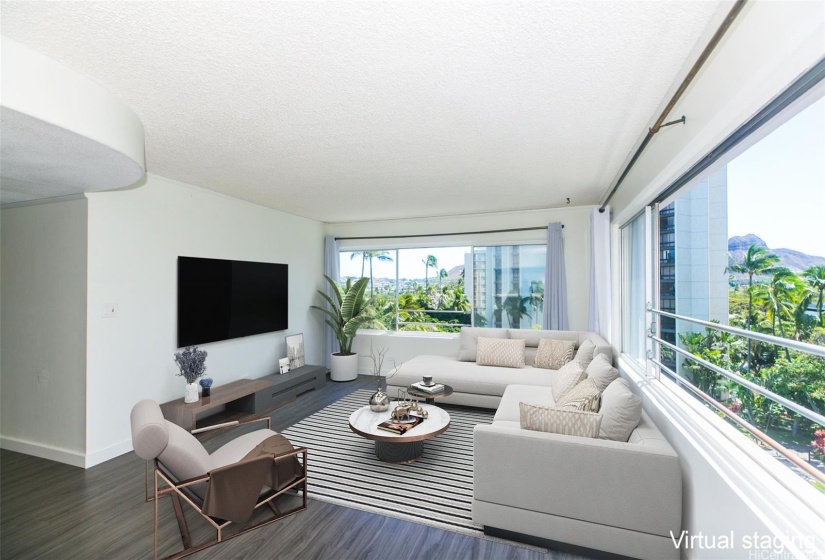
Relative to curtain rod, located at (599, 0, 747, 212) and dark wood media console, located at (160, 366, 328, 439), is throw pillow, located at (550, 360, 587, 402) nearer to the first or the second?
curtain rod, located at (599, 0, 747, 212)

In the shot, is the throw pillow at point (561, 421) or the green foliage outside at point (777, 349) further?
the throw pillow at point (561, 421)

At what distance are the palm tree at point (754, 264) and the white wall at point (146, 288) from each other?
181 inches

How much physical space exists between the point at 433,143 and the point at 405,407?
2.28 m

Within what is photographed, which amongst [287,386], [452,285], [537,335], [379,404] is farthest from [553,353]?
[287,386]

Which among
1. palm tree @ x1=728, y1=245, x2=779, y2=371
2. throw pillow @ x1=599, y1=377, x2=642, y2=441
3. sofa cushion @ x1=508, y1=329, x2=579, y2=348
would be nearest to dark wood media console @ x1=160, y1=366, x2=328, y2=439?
sofa cushion @ x1=508, y1=329, x2=579, y2=348

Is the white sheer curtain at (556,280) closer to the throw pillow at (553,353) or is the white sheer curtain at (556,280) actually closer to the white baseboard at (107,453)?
the throw pillow at (553,353)

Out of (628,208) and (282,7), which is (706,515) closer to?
(628,208)

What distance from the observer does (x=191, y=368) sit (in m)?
3.75

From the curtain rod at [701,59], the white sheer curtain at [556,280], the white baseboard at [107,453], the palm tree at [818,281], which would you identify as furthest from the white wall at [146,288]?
the palm tree at [818,281]

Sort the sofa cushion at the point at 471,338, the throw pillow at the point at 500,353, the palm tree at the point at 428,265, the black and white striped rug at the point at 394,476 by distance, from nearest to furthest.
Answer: the black and white striped rug at the point at 394,476 < the throw pillow at the point at 500,353 < the sofa cushion at the point at 471,338 < the palm tree at the point at 428,265

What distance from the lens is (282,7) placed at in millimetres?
1473

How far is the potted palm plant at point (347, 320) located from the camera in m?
5.97

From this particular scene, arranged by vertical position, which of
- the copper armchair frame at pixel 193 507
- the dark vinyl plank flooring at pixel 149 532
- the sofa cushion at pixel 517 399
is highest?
the sofa cushion at pixel 517 399

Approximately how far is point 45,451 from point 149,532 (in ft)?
6.45
